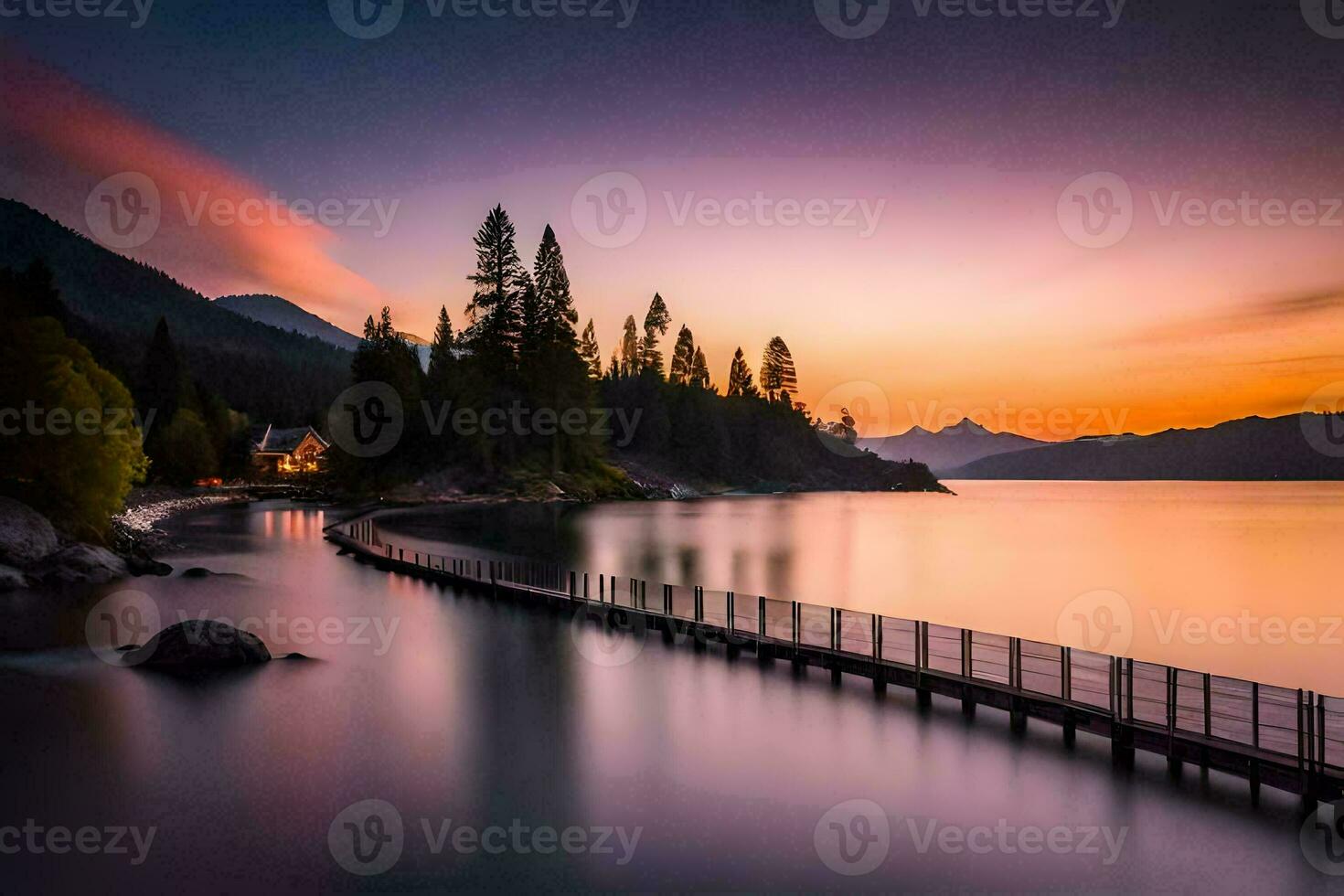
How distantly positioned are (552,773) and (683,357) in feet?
573

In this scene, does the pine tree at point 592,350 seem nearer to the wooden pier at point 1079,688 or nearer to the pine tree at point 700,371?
the pine tree at point 700,371

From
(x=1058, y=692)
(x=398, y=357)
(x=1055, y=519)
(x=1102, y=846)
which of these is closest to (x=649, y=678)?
(x=1058, y=692)

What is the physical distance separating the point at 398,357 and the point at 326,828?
107009 millimetres

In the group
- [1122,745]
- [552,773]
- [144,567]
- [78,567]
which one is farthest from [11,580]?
[1122,745]

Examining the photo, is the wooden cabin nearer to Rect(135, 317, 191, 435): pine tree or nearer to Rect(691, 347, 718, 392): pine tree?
Rect(135, 317, 191, 435): pine tree

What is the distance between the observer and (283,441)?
541 ft

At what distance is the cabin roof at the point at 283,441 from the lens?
16088cm

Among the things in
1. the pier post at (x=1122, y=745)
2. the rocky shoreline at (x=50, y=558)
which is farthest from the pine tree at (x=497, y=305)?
the pier post at (x=1122, y=745)

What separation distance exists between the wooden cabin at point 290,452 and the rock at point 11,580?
12075cm

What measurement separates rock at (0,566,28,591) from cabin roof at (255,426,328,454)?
419ft

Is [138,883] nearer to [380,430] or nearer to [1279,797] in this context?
[1279,797]

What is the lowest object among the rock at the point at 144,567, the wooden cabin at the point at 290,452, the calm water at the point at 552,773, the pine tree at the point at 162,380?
the calm water at the point at 552,773

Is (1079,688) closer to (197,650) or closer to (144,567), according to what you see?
(197,650)

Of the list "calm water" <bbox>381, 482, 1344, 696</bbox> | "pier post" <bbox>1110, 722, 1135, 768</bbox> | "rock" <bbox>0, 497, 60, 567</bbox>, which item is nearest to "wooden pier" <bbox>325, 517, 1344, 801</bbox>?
"pier post" <bbox>1110, 722, 1135, 768</bbox>
